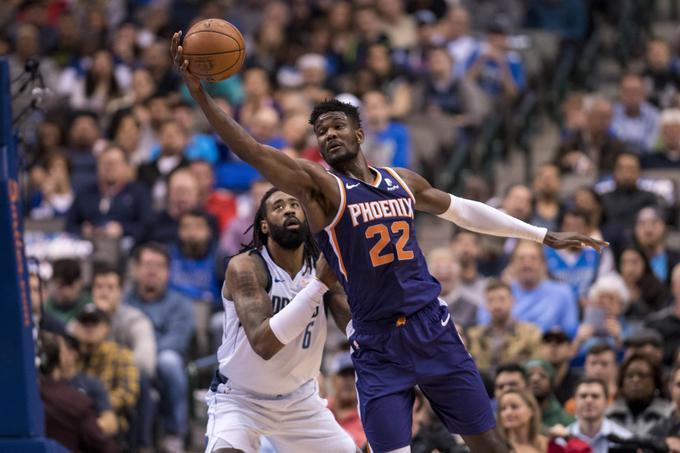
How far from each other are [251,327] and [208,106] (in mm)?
1487

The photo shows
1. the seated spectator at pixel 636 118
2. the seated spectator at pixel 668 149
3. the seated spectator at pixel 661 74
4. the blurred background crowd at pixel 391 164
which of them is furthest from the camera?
the seated spectator at pixel 661 74

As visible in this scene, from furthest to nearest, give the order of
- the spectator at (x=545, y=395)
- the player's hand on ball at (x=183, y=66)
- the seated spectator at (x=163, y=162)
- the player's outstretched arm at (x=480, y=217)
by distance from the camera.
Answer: the seated spectator at (x=163, y=162)
the spectator at (x=545, y=395)
the player's outstretched arm at (x=480, y=217)
the player's hand on ball at (x=183, y=66)

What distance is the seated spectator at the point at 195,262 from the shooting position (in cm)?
1327

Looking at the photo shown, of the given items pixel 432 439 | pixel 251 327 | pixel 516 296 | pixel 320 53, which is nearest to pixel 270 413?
pixel 251 327

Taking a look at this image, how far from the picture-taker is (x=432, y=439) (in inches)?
383

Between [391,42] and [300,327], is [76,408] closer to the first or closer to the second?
[300,327]

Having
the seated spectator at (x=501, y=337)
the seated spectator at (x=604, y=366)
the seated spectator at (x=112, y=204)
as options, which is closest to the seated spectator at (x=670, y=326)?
the seated spectator at (x=604, y=366)

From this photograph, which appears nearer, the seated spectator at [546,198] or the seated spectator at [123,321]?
the seated spectator at [123,321]

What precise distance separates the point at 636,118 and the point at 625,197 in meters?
2.20

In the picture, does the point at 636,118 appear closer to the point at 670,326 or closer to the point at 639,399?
the point at 670,326

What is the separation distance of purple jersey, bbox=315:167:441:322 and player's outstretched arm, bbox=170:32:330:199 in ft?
0.59

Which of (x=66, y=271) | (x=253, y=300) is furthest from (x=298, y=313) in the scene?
(x=66, y=271)

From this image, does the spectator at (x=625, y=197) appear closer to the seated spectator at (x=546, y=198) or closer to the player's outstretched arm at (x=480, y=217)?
the seated spectator at (x=546, y=198)

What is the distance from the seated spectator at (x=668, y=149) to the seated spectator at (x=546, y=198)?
1317 mm
